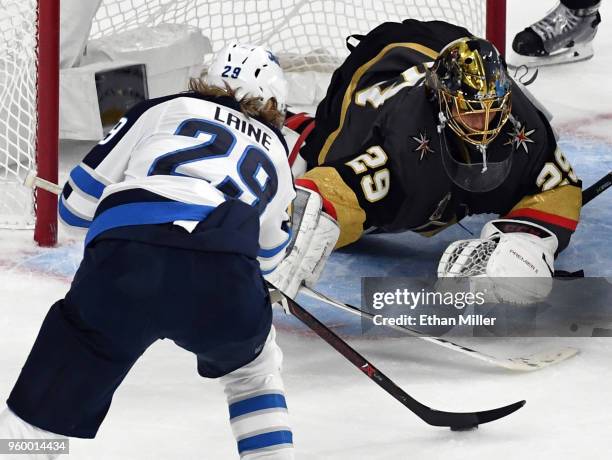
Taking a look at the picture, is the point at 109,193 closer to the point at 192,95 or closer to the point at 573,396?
the point at 192,95

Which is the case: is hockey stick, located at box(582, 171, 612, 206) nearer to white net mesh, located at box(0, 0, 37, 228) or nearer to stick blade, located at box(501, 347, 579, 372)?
stick blade, located at box(501, 347, 579, 372)

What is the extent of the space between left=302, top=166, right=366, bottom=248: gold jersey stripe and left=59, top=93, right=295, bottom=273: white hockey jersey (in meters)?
0.72

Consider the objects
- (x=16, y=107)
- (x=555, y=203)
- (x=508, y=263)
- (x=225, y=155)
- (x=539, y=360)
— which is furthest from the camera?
(x=16, y=107)

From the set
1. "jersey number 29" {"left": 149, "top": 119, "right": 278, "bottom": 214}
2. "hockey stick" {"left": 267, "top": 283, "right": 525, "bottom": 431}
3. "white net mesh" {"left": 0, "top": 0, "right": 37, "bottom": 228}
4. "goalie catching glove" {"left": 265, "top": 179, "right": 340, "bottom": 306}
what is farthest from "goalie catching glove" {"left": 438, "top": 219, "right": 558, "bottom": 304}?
"white net mesh" {"left": 0, "top": 0, "right": 37, "bottom": 228}

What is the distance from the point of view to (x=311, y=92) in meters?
4.34

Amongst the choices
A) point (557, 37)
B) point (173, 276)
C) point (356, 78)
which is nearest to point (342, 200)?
point (356, 78)

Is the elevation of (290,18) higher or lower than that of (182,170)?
lower

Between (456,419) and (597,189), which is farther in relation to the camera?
(597,189)

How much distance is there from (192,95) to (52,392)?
520 millimetres

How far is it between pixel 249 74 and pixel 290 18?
200 centimetres

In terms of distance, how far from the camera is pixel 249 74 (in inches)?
91.7

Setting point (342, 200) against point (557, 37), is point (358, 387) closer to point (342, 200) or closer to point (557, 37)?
point (342, 200)

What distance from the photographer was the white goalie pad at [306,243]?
292 centimetres

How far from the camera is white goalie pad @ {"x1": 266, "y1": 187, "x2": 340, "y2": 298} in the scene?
292cm
